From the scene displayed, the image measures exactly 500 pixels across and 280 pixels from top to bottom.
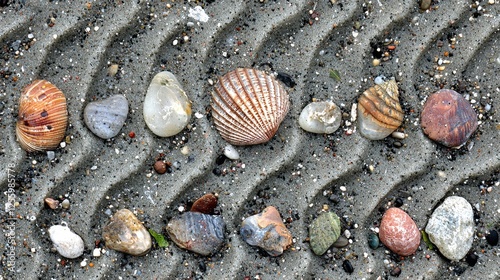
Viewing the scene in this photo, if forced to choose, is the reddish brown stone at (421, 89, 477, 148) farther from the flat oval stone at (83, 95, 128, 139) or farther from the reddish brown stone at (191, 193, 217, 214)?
the flat oval stone at (83, 95, 128, 139)

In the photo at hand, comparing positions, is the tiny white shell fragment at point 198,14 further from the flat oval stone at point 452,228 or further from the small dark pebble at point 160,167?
the flat oval stone at point 452,228

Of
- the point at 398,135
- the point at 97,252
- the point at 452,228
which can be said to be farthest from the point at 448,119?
the point at 97,252

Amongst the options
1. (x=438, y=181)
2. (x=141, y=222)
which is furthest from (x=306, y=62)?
(x=141, y=222)

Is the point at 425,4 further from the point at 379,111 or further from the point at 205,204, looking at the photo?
the point at 205,204

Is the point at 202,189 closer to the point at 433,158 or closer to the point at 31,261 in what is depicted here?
the point at 31,261

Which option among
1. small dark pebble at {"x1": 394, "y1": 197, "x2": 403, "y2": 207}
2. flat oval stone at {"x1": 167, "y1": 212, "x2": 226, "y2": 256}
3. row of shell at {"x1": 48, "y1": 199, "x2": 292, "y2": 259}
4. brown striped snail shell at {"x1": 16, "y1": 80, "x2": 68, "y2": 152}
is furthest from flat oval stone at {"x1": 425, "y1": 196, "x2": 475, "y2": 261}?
brown striped snail shell at {"x1": 16, "y1": 80, "x2": 68, "y2": 152}

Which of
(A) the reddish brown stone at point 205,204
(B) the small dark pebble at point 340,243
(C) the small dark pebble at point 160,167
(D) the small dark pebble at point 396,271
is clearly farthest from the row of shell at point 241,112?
(D) the small dark pebble at point 396,271

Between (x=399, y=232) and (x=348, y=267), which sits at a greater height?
(x=399, y=232)
